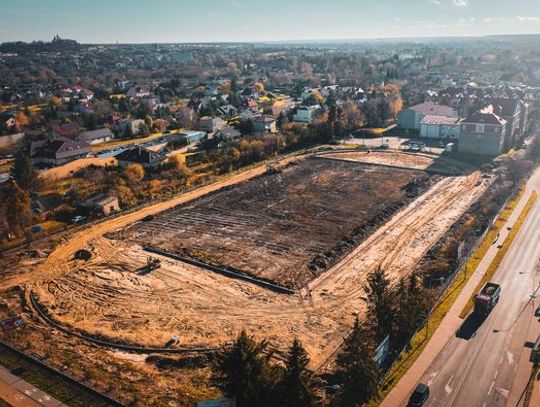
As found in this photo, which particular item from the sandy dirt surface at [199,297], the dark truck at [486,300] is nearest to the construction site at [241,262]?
the sandy dirt surface at [199,297]

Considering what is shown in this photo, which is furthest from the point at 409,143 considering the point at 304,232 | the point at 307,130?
the point at 304,232

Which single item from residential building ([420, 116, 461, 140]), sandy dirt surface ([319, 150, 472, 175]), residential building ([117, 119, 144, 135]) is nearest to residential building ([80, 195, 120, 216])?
sandy dirt surface ([319, 150, 472, 175])

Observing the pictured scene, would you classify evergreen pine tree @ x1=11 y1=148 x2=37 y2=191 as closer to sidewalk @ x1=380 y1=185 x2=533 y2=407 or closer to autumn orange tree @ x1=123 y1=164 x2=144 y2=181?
autumn orange tree @ x1=123 y1=164 x2=144 y2=181

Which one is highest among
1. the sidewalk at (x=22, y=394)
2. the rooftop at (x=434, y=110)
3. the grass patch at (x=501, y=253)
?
the rooftop at (x=434, y=110)

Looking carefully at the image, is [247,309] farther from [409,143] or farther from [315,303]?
[409,143]

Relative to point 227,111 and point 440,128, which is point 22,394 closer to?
point 440,128

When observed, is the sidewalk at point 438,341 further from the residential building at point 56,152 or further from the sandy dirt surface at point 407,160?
the residential building at point 56,152
